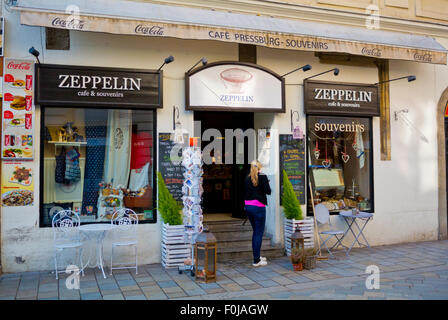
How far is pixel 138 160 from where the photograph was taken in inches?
296

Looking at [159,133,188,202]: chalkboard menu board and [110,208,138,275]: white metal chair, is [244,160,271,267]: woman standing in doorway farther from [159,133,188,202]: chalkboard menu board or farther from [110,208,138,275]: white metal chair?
[110,208,138,275]: white metal chair

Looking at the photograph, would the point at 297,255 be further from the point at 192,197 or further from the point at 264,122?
the point at 264,122

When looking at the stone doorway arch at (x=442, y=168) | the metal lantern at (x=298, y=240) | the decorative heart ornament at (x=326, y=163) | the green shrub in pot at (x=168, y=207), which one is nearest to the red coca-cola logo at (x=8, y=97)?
the green shrub in pot at (x=168, y=207)

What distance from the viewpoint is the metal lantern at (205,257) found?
595 cm

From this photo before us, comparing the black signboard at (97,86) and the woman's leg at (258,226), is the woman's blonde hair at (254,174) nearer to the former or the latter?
the woman's leg at (258,226)

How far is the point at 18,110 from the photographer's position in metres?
A: 6.62

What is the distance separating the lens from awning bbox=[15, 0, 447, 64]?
609cm

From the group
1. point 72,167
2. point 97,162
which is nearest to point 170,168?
point 97,162

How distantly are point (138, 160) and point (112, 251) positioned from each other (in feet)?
5.48

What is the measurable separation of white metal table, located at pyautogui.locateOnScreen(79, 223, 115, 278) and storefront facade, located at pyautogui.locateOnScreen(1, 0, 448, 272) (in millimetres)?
191

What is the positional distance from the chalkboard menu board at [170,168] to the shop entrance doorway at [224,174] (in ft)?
6.22
